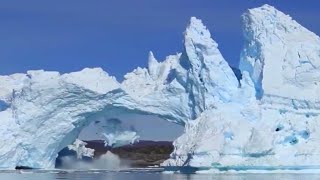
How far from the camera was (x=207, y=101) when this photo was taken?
2720 cm

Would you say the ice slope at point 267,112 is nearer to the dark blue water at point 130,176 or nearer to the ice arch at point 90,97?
the dark blue water at point 130,176

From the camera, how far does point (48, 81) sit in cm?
2741

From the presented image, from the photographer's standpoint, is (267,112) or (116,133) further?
(116,133)

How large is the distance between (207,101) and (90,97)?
14.1 ft

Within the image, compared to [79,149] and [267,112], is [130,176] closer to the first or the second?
[79,149]

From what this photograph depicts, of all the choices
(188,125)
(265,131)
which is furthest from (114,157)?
(265,131)

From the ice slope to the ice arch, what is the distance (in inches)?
39.3

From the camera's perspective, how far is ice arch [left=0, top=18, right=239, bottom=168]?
89.9 feet

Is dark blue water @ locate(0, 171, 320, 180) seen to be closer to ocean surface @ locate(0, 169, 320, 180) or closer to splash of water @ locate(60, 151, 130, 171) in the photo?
ocean surface @ locate(0, 169, 320, 180)

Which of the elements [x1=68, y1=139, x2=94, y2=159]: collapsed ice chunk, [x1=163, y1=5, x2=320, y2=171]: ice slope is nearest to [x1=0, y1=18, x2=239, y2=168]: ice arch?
[x1=163, y1=5, x2=320, y2=171]: ice slope

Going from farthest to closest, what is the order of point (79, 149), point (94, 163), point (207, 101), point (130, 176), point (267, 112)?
point (94, 163) < point (79, 149) < point (130, 176) < point (207, 101) < point (267, 112)

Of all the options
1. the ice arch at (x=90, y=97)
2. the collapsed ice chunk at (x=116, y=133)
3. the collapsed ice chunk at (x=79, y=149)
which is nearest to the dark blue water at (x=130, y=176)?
the ice arch at (x=90, y=97)

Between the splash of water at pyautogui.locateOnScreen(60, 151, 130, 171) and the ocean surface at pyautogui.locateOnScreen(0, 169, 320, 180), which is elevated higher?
the splash of water at pyautogui.locateOnScreen(60, 151, 130, 171)

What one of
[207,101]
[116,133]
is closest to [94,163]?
[116,133]
